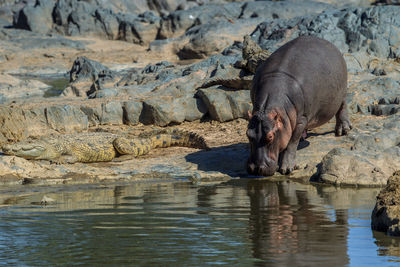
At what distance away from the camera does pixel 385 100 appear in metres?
12.1

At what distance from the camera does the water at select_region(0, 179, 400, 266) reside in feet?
14.9

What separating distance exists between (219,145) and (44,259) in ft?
23.1

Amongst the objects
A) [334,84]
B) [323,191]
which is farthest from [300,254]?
[334,84]

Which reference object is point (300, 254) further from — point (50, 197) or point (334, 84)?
point (334, 84)

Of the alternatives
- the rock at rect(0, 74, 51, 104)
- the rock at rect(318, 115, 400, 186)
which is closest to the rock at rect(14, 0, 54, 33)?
the rock at rect(0, 74, 51, 104)

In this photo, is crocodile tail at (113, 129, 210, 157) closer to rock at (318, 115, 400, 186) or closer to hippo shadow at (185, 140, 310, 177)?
hippo shadow at (185, 140, 310, 177)

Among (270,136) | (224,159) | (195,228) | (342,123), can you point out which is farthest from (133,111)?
(195,228)

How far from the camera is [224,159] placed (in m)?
9.91

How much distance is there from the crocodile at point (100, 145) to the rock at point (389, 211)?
5.56m

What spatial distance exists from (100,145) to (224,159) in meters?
2.56

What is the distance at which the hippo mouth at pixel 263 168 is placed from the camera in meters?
8.21

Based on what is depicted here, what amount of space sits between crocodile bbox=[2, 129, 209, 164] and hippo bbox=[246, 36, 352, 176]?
91.9 inches

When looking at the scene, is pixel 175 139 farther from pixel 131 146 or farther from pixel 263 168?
pixel 263 168

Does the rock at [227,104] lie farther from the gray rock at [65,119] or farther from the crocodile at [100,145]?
the gray rock at [65,119]
